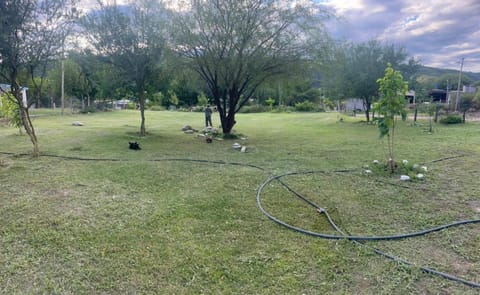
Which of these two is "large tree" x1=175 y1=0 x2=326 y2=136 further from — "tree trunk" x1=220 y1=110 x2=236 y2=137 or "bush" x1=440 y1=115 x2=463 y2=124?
"bush" x1=440 y1=115 x2=463 y2=124

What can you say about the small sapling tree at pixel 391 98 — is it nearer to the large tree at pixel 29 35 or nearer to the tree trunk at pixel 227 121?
the large tree at pixel 29 35

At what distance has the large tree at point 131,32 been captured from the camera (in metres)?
11.2

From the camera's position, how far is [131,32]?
1128cm

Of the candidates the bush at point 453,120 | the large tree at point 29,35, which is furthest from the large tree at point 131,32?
the bush at point 453,120

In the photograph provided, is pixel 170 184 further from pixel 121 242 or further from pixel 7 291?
pixel 7 291

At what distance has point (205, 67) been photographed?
11.5m

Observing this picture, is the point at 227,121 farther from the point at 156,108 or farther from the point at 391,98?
the point at 156,108

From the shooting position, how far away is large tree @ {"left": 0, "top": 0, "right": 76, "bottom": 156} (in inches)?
235

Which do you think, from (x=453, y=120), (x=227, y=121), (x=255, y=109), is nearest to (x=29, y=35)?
(x=227, y=121)

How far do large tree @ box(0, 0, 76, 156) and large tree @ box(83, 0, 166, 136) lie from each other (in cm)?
435

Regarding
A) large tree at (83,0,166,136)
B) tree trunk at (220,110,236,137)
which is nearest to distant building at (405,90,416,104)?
tree trunk at (220,110,236,137)

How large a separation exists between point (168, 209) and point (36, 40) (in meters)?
5.30

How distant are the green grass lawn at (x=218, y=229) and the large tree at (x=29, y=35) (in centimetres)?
201

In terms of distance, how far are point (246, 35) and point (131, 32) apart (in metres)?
4.37
